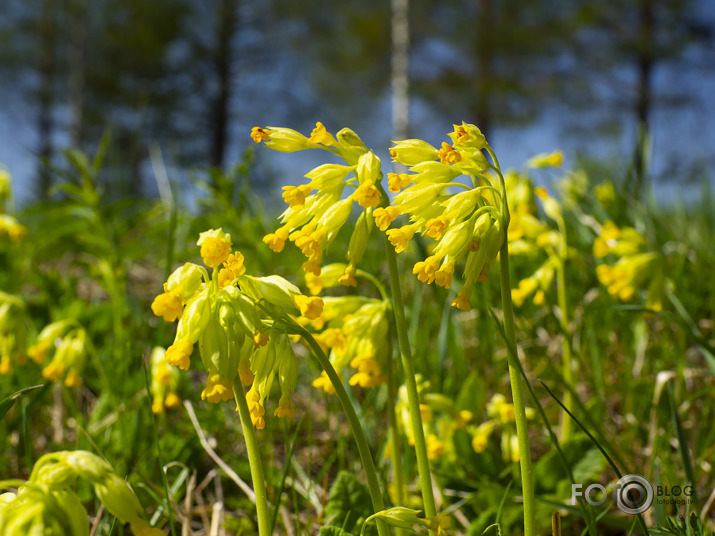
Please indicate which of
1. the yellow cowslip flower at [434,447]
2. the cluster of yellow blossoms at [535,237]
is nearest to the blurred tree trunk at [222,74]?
the cluster of yellow blossoms at [535,237]

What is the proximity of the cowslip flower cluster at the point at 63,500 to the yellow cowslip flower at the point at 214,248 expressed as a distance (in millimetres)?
385

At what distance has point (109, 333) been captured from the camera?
10.2ft

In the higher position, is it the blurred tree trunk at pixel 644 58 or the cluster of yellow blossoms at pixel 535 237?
the blurred tree trunk at pixel 644 58

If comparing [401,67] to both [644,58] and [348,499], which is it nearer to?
[644,58]

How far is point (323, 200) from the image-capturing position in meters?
1.21

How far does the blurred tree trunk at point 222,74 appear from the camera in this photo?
23.7 metres

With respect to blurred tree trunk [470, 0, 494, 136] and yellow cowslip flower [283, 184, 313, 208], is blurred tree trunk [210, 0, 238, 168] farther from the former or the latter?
yellow cowslip flower [283, 184, 313, 208]

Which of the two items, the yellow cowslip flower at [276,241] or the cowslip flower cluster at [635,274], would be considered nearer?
the yellow cowslip flower at [276,241]

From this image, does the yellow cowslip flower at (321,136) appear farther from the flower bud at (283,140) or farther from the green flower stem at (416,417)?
the green flower stem at (416,417)

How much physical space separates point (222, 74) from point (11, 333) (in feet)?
78.3

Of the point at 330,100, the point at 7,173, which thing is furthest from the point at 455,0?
the point at 7,173

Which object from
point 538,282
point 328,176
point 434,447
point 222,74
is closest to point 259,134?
point 328,176

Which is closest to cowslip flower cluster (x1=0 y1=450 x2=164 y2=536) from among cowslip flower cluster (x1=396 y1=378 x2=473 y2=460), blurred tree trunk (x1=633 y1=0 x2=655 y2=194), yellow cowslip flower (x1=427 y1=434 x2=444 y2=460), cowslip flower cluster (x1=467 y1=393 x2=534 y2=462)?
cowslip flower cluster (x1=396 y1=378 x2=473 y2=460)

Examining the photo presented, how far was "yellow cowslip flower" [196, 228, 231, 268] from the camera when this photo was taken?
104 cm
